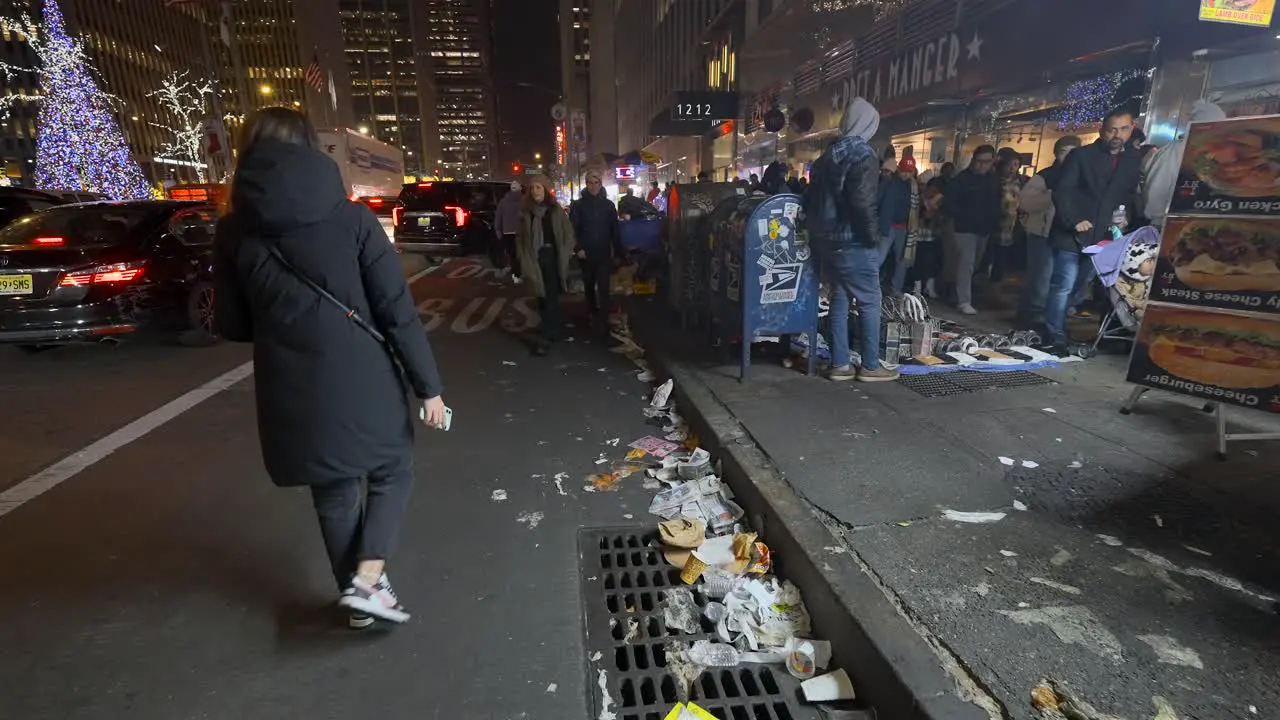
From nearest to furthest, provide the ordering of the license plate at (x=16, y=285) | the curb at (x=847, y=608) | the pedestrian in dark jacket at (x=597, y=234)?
1. the curb at (x=847, y=608)
2. the license plate at (x=16, y=285)
3. the pedestrian in dark jacket at (x=597, y=234)

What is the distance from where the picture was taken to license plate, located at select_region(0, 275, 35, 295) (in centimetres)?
633

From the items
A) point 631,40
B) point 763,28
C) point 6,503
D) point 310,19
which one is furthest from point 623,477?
point 310,19

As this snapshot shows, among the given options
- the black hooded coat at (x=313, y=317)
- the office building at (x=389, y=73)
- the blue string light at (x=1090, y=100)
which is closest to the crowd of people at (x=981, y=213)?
the blue string light at (x=1090, y=100)

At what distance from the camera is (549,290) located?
7.39 metres

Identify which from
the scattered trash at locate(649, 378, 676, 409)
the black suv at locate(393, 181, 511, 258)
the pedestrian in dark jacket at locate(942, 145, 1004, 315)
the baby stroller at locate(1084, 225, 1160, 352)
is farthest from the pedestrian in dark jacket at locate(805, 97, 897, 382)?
the black suv at locate(393, 181, 511, 258)

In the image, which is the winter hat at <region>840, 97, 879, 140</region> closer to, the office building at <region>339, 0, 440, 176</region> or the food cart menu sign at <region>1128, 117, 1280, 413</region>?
the food cart menu sign at <region>1128, 117, 1280, 413</region>

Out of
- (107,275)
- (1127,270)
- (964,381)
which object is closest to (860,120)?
(964,381)

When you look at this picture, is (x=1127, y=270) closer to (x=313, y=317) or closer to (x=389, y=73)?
(x=313, y=317)

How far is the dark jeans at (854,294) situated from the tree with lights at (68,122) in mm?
31067

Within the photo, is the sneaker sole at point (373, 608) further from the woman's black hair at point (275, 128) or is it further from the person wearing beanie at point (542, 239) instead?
the person wearing beanie at point (542, 239)

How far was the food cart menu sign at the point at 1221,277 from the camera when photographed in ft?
11.6

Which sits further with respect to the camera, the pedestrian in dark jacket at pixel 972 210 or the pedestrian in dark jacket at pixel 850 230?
the pedestrian in dark jacket at pixel 972 210

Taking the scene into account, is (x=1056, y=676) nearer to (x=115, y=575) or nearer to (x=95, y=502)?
(x=115, y=575)

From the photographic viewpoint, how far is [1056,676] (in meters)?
2.06
